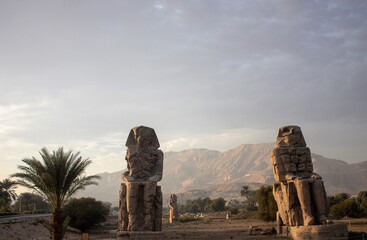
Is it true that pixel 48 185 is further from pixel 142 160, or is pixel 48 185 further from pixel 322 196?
pixel 322 196

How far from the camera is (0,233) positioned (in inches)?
704

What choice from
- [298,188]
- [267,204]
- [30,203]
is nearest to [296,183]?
[298,188]

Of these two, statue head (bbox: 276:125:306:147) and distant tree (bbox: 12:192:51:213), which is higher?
statue head (bbox: 276:125:306:147)

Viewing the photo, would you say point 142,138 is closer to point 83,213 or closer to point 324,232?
point 324,232

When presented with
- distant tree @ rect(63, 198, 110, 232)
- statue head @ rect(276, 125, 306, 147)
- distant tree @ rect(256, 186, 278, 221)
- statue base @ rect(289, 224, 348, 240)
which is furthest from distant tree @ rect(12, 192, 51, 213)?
statue base @ rect(289, 224, 348, 240)

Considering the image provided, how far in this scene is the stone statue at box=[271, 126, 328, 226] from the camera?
1080 centimetres

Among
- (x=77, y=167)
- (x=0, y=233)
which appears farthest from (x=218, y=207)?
(x=77, y=167)

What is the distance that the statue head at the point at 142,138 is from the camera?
40.8 ft

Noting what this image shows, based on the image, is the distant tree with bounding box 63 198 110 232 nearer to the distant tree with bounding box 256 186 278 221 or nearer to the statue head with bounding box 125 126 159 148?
the distant tree with bounding box 256 186 278 221

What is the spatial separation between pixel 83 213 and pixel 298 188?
19.0m

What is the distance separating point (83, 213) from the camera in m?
A: 26.3

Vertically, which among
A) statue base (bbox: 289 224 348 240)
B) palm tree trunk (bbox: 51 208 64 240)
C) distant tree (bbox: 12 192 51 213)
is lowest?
statue base (bbox: 289 224 348 240)

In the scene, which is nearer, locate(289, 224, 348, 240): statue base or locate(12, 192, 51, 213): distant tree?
locate(289, 224, 348, 240): statue base

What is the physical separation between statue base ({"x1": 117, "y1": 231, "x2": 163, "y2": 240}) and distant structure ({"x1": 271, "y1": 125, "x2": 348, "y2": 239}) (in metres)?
3.87
